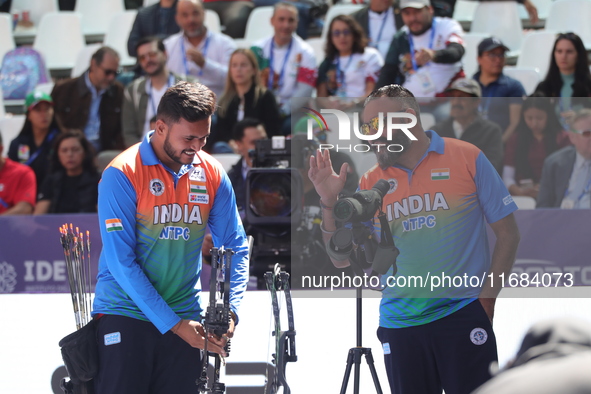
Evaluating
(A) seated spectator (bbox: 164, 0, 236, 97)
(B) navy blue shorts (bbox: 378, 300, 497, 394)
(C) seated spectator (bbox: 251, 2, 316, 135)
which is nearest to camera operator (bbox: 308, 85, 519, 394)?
(B) navy blue shorts (bbox: 378, 300, 497, 394)

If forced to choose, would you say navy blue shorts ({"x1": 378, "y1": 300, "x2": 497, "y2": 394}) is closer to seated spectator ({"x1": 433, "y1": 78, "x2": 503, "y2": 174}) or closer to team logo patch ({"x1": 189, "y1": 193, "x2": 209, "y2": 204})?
seated spectator ({"x1": 433, "y1": 78, "x2": 503, "y2": 174})

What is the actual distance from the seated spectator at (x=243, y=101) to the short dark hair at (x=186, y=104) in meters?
3.21

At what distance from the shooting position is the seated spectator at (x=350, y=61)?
267 inches

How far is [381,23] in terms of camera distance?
24.5 feet

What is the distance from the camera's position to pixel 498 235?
3.53 metres

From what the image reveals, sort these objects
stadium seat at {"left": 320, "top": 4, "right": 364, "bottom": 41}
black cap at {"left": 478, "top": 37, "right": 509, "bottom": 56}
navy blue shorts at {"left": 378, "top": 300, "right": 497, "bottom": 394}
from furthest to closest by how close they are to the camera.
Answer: stadium seat at {"left": 320, "top": 4, "right": 364, "bottom": 41}
black cap at {"left": 478, "top": 37, "right": 509, "bottom": 56}
navy blue shorts at {"left": 378, "top": 300, "right": 497, "bottom": 394}

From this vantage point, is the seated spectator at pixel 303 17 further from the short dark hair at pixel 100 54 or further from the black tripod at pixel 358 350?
the black tripod at pixel 358 350

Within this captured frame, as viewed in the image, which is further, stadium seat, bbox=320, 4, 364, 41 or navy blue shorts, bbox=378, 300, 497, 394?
stadium seat, bbox=320, 4, 364, 41

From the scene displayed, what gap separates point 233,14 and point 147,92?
208 cm

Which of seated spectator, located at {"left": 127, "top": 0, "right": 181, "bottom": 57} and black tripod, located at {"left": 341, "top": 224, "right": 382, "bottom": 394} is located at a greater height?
seated spectator, located at {"left": 127, "top": 0, "right": 181, "bottom": 57}

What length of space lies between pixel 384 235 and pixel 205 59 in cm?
412

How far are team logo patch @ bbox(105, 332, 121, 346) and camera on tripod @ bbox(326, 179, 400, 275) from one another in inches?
34.2

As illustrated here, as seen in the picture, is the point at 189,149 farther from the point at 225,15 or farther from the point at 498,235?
the point at 225,15

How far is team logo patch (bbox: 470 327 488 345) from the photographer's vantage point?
3418mm
